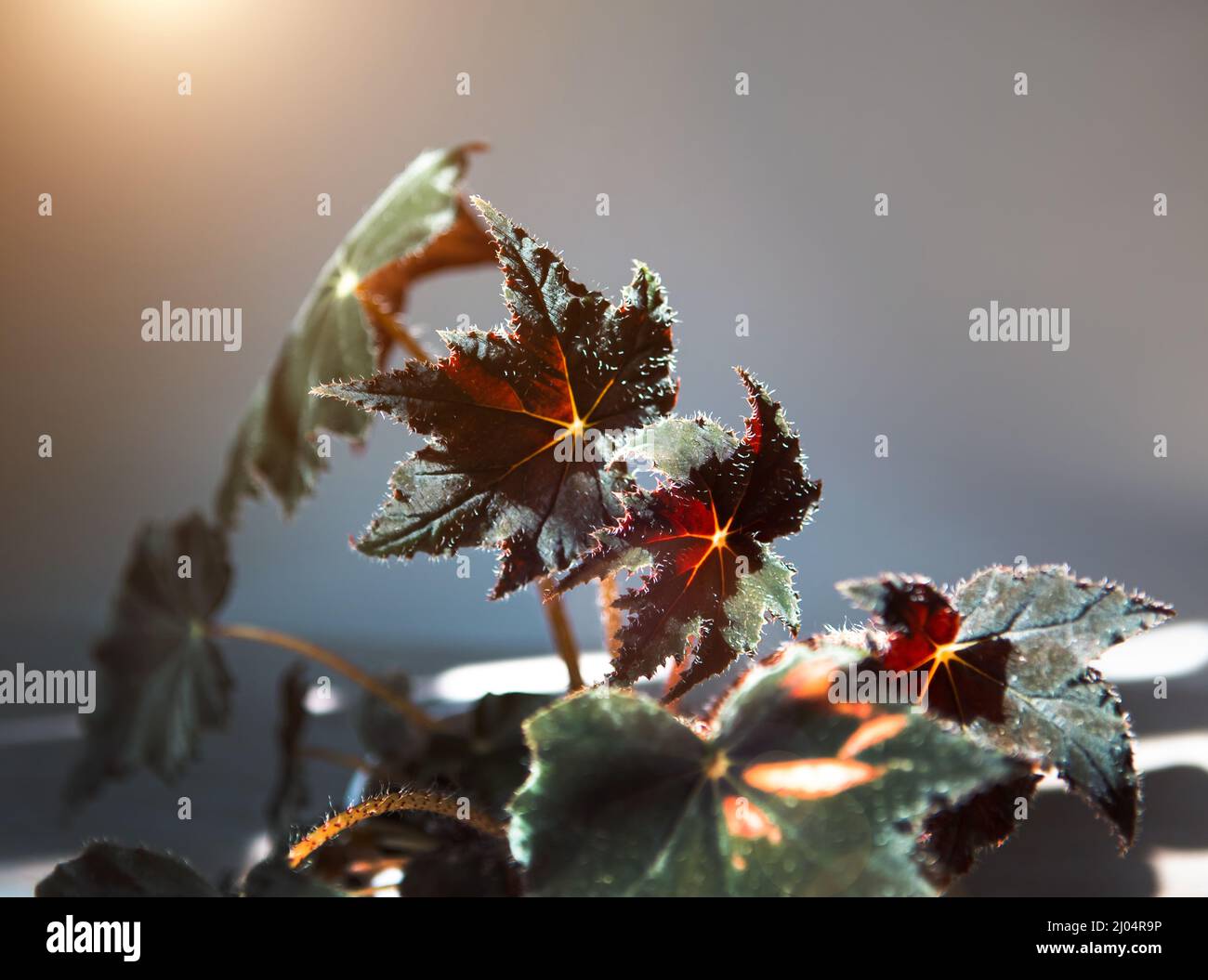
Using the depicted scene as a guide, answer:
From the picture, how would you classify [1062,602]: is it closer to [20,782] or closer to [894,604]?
[894,604]

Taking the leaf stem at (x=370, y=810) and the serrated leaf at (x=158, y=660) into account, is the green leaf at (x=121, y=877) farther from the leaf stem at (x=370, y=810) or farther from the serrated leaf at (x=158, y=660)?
the serrated leaf at (x=158, y=660)

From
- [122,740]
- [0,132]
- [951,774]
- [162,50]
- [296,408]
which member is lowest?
[122,740]

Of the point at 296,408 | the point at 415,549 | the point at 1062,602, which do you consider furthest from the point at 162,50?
the point at 1062,602

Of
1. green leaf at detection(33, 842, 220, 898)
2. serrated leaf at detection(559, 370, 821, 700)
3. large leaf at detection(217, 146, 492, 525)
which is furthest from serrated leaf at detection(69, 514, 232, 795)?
serrated leaf at detection(559, 370, 821, 700)

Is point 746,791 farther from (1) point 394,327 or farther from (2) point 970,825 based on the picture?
(1) point 394,327

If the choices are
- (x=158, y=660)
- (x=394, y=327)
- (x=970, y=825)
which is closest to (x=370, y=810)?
(x=970, y=825)

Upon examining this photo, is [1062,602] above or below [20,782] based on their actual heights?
above

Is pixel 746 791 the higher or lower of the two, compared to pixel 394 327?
lower
